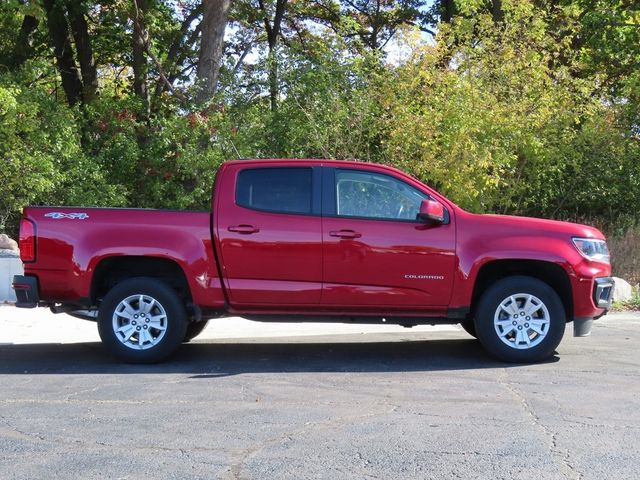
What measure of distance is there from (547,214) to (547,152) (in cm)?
266

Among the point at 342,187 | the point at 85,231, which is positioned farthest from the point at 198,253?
the point at 342,187

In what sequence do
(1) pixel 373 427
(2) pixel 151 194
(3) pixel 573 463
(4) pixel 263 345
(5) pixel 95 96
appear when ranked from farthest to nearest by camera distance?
(5) pixel 95 96 < (2) pixel 151 194 < (4) pixel 263 345 < (1) pixel 373 427 < (3) pixel 573 463

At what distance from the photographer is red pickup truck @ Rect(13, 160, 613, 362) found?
23.7ft

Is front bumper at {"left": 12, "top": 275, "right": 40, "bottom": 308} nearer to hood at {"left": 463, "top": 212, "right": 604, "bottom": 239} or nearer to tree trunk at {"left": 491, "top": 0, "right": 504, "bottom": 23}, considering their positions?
hood at {"left": 463, "top": 212, "right": 604, "bottom": 239}

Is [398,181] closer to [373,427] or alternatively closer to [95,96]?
[373,427]

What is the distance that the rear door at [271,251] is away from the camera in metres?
7.25

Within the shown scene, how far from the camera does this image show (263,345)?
28.8 ft

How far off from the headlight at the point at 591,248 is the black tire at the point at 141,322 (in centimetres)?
397

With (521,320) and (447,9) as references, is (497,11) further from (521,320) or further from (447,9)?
(521,320)

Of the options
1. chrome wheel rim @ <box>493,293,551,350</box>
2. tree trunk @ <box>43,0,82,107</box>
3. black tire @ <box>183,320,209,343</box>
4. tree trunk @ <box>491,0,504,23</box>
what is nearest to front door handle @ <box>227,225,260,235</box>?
black tire @ <box>183,320,209,343</box>

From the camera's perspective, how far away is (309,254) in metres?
7.24

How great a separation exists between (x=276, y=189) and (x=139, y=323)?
1911mm

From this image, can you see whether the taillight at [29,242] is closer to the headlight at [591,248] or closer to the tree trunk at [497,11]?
the headlight at [591,248]

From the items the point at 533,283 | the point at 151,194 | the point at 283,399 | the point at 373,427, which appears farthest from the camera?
the point at 151,194
